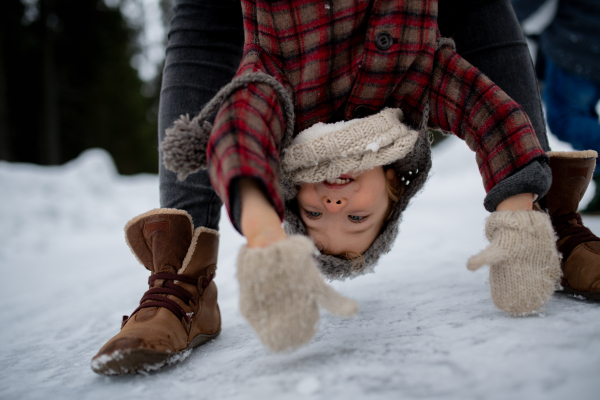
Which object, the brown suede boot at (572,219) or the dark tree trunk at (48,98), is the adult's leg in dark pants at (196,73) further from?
the dark tree trunk at (48,98)

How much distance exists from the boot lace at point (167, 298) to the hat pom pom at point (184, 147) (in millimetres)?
341

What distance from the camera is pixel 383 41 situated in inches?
37.2

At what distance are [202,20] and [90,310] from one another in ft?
3.95

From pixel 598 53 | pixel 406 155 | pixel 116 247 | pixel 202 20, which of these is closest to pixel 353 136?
pixel 406 155

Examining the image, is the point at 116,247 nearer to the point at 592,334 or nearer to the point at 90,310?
the point at 90,310

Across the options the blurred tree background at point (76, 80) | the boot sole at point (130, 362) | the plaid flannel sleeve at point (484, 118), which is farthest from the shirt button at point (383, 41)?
the blurred tree background at point (76, 80)

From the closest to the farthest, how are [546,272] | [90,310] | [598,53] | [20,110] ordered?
[546,272], [90,310], [598,53], [20,110]

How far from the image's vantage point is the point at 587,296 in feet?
3.20

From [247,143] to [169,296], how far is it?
0.54 metres

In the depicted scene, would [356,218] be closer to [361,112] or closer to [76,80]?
[361,112]

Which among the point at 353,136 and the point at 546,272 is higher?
the point at 353,136

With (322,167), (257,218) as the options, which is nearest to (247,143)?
(257,218)

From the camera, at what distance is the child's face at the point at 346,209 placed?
3.27 feet

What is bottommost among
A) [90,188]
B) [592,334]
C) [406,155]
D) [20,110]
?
[592,334]
